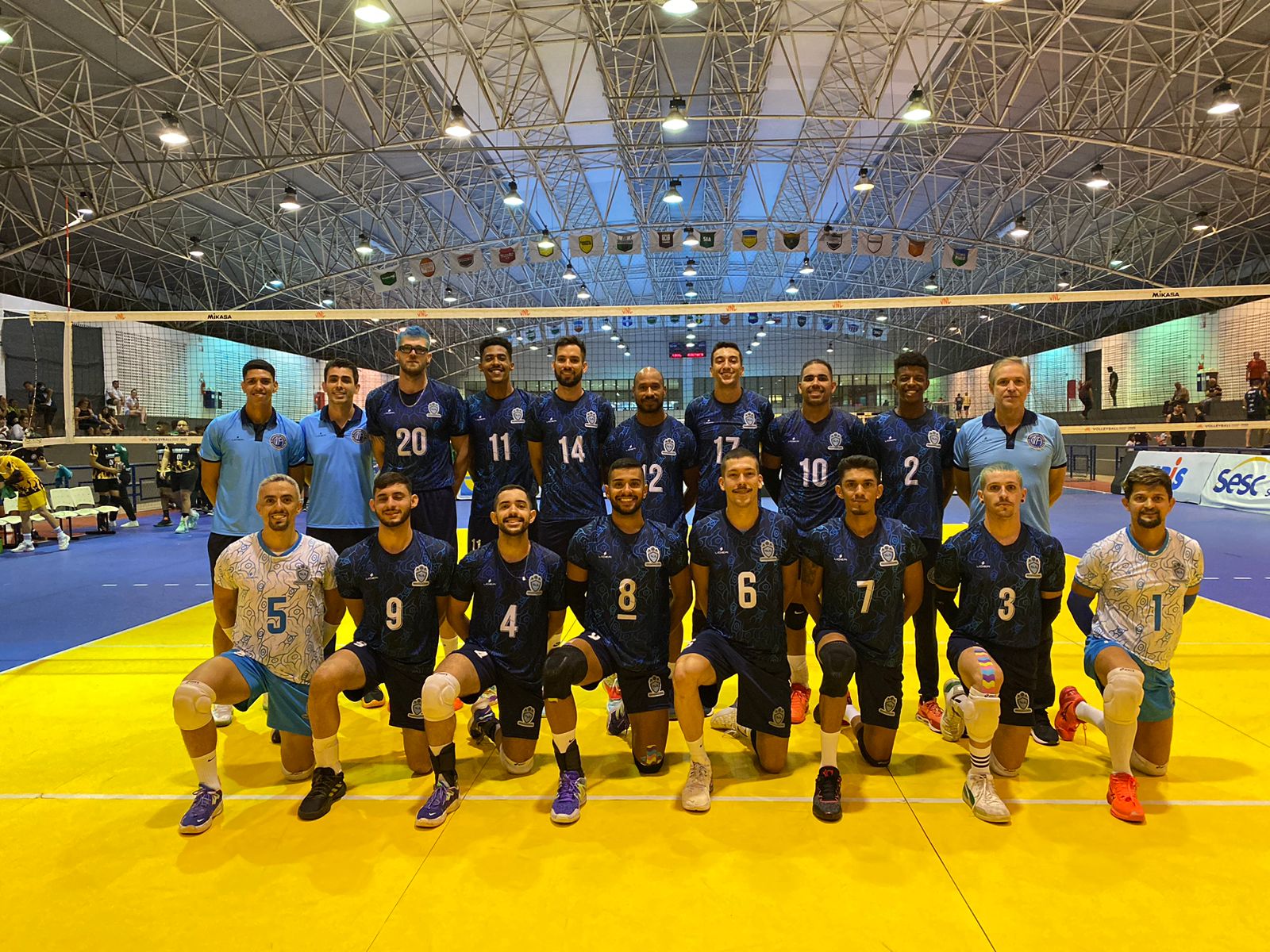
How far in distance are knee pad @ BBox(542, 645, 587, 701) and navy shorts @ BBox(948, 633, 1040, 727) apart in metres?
1.91

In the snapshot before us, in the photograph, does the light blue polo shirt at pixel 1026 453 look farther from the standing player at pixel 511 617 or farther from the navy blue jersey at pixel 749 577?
the standing player at pixel 511 617

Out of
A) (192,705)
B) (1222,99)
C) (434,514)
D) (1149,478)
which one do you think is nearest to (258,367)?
(434,514)

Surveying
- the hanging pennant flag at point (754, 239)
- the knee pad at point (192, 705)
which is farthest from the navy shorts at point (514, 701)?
the hanging pennant flag at point (754, 239)

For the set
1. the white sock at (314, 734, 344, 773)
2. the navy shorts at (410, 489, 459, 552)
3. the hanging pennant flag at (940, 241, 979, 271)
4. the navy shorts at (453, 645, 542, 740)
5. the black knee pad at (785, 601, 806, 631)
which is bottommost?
the white sock at (314, 734, 344, 773)

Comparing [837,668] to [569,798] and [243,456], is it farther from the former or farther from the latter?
[243,456]

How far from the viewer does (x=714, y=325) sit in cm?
3966

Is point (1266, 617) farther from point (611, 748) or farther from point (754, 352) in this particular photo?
point (754, 352)

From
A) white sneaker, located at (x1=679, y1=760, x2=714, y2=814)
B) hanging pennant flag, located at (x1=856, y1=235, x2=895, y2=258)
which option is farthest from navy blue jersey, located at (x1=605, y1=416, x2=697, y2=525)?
hanging pennant flag, located at (x1=856, y1=235, x2=895, y2=258)

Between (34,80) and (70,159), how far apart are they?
4715 mm

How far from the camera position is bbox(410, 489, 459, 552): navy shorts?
4.64 meters

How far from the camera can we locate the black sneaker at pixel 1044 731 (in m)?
4.01

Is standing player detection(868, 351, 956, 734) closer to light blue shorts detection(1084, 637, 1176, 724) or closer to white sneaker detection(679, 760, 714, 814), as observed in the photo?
light blue shorts detection(1084, 637, 1176, 724)

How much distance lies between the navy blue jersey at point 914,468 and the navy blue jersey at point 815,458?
159 mm

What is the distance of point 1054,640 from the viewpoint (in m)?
6.00
